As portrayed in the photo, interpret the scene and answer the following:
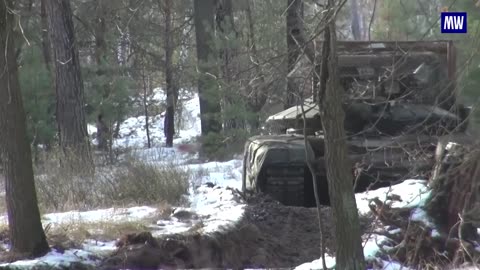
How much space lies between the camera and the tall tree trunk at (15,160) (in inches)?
240

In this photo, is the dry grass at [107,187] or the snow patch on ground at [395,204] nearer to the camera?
the snow patch on ground at [395,204]

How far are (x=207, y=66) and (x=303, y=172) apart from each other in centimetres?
898

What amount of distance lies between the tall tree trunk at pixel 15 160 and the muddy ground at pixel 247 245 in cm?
76

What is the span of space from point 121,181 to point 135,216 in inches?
68.1

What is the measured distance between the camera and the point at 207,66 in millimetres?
16578

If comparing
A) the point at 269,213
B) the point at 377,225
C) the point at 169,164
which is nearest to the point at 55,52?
the point at 169,164

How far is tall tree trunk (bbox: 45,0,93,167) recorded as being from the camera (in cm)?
1248

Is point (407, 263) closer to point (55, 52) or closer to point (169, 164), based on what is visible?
point (169, 164)

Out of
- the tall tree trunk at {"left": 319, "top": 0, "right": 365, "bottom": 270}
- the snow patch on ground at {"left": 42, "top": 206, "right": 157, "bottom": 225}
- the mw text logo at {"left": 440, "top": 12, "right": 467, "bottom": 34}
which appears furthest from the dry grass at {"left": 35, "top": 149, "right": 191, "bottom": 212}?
the tall tree trunk at {"left": 319, "top": 0, "right": 365, "bottom": 270}

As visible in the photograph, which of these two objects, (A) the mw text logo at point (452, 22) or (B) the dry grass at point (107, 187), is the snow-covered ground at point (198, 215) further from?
(A) the mw text logo at point (452, 22)

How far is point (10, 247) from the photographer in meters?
6.20

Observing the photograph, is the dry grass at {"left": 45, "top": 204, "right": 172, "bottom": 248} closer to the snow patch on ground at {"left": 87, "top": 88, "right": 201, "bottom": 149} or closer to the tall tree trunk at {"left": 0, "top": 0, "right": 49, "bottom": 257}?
the tall tree trunk at {"left": 0, "top": 0, "right": 49, "bottom": 257}

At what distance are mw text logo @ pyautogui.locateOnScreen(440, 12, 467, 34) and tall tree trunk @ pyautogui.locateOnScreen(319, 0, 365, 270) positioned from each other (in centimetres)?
151

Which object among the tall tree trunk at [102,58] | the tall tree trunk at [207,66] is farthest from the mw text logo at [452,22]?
the tall tree trunk at [102,58]
